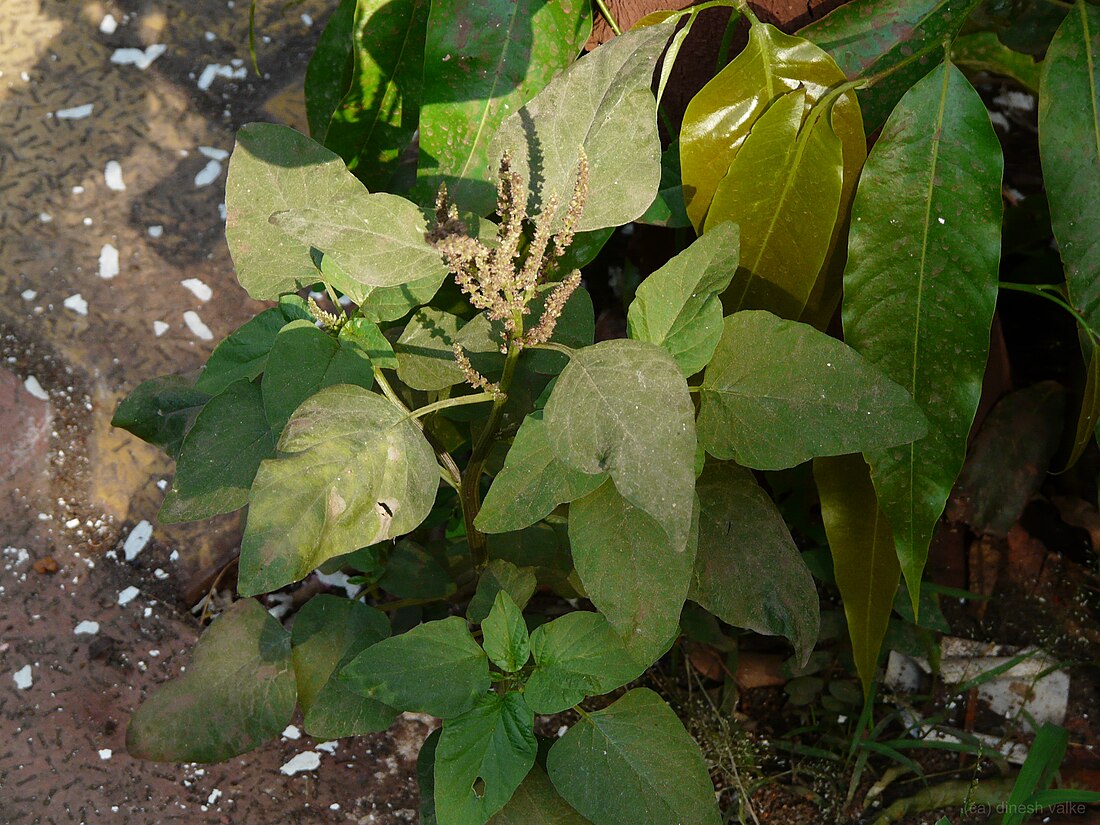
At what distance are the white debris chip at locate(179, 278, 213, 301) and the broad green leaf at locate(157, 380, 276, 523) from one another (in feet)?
2.18

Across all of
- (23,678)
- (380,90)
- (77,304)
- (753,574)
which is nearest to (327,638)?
(753,574)

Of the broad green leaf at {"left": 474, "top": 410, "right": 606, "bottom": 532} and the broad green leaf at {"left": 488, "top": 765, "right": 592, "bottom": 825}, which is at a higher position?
the broad green leaf at {"left": 474, "top": 410, "right": 606, "bottom": 532}

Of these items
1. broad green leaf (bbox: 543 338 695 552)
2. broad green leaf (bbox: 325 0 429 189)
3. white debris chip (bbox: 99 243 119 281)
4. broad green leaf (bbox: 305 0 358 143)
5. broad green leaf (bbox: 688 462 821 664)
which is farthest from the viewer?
white debris chip (bbox: 99 243 119 281)

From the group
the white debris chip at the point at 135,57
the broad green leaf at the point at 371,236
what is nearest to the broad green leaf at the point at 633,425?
the broad green leaf at the point at 371,236

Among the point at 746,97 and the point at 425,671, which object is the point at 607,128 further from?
the point at 425,671

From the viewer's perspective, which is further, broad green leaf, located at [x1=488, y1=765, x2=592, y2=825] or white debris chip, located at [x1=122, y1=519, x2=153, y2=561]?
white debris chip, located at [x1=122, y1=519, x2=153, y2=561]

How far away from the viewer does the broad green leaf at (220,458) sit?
2.92ft

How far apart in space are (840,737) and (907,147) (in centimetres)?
80

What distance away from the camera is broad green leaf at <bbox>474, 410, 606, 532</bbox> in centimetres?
80

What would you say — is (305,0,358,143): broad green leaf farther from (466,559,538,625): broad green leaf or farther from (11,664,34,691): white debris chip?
(11,664,34,691): white debris chip

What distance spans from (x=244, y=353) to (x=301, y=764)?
2.14ft

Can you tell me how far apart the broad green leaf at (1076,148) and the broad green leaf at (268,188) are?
2.33ft

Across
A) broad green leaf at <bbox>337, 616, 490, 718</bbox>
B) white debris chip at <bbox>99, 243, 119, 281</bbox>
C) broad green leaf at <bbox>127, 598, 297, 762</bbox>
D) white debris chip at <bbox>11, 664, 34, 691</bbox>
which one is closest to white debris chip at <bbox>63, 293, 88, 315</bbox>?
white debris chip at <bbox>99, 243, 119, 281</bbox>

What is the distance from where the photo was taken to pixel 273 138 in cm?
91
